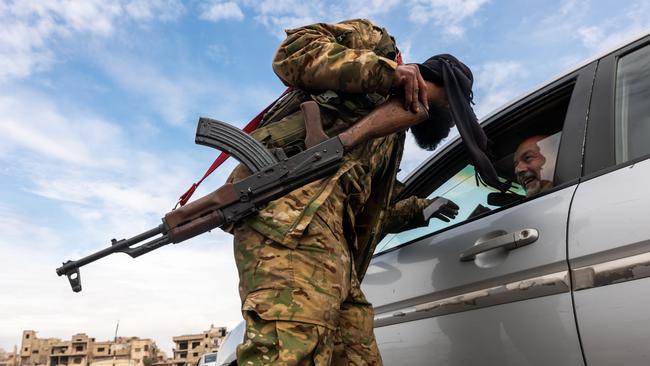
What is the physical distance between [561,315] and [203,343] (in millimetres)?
71879

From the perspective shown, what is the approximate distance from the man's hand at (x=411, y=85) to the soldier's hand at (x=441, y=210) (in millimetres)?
583

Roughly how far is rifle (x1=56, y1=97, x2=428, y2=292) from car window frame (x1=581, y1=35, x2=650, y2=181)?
0.49 m

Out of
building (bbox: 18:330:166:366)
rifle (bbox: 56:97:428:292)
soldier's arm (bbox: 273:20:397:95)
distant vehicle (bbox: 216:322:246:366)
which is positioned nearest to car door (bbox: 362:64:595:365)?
rifle (bbox: 56:97:428:292)

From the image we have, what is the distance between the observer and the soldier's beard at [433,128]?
2.06m

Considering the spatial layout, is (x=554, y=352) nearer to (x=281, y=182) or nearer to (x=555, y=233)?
(x=555, y=233)

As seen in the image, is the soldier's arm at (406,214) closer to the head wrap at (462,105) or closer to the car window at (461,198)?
the car window at (461,198)

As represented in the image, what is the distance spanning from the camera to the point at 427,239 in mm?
2072

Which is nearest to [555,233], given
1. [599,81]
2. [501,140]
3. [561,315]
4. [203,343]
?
[561,315]

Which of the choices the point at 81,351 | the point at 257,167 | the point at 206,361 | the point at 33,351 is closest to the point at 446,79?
the point at 257,167

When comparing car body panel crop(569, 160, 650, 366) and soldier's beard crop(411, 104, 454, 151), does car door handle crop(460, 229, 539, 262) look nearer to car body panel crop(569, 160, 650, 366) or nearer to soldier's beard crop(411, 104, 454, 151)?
car body panel crop(569, 160, 650, 366)

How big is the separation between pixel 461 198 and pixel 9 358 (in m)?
92.4

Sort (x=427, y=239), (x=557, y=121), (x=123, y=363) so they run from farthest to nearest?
(x=123, y=363) → (x=427, y=239) → (x=557, y=121)

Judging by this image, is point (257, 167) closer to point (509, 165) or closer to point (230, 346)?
point (509, 165)

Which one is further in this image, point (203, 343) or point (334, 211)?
point (203, 343)
